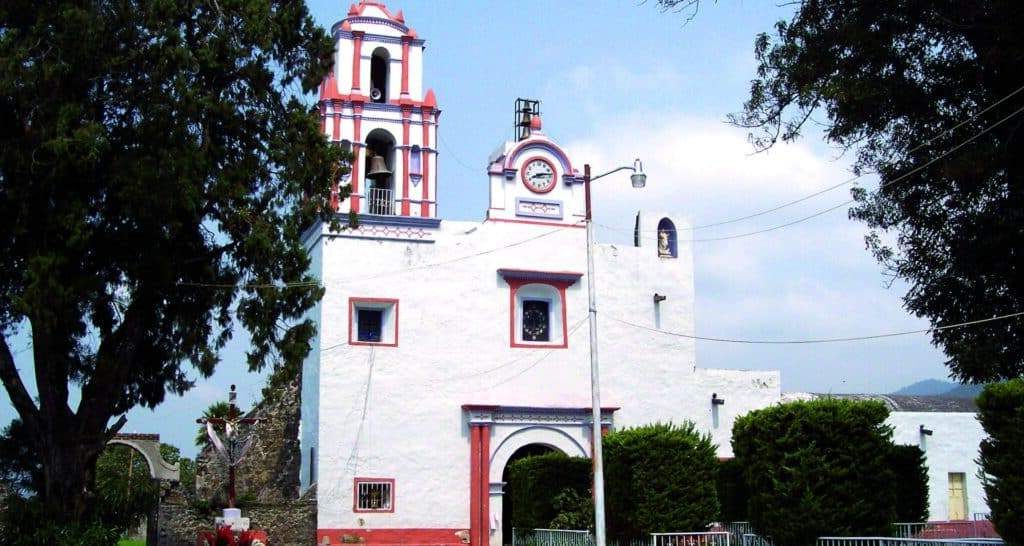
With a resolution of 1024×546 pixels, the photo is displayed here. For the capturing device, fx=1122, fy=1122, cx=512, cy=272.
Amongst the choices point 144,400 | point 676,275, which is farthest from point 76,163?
point 676,275

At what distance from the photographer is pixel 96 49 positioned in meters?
16.8

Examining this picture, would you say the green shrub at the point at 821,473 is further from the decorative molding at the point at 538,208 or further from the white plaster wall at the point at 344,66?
the white plaster wall at the point at 344,66

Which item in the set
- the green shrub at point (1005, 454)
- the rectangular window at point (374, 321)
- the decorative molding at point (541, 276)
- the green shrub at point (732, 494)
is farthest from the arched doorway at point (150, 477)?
the green shrub at point (1005, 454)

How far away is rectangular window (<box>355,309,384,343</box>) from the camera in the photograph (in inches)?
1056

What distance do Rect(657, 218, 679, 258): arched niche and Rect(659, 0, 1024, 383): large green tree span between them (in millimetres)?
10887

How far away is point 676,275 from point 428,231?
6940 mm

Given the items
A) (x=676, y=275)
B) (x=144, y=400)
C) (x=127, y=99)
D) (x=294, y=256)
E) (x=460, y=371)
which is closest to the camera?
(x=127, y=99)

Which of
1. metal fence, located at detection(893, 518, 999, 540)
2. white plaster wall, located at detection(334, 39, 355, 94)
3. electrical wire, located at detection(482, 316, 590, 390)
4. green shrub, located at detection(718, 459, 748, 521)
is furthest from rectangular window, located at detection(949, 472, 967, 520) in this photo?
white plaster wall, located at detection(334, 39, 355, 94)

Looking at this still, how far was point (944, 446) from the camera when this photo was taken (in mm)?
29906

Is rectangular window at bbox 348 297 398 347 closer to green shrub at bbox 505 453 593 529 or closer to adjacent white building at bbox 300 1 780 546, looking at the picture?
adjacent white building at bbox 300 1 780 546

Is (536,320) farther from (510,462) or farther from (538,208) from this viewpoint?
(510,462)

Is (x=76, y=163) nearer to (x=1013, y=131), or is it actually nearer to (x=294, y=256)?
(x=294, y=256)

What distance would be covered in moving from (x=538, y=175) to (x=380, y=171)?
4143mm

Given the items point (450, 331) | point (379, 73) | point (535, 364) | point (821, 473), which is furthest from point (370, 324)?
point (821, 473)
